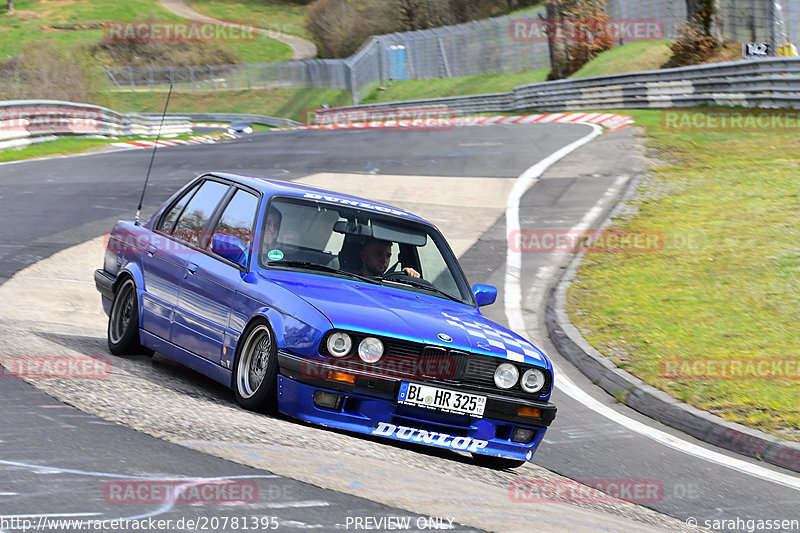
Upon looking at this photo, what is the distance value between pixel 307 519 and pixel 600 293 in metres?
8.92

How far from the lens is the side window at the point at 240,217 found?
719 centimetres

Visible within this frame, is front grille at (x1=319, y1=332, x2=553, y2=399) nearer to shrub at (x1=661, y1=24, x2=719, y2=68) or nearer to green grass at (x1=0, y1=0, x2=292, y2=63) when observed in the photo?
shrub at (x1=661, y1=24, x2=719, y2=68)

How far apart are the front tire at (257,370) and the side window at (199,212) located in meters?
1.46

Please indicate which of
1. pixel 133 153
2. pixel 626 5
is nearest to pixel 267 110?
pixel 626 5

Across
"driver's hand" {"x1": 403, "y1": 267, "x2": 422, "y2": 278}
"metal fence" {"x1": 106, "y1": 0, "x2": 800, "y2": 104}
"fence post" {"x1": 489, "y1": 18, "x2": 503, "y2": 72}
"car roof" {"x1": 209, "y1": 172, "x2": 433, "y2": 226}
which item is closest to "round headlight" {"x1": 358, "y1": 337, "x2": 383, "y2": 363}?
"driver's hand" {"x1": 403, "y1": 267, "x2": 422, "y2": 278}

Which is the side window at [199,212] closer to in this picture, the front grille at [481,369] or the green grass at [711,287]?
the front grille at [481,369]

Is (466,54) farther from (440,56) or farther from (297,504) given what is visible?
(297,504)

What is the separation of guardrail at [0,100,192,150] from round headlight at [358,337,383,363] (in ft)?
73.3

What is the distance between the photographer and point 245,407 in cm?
630

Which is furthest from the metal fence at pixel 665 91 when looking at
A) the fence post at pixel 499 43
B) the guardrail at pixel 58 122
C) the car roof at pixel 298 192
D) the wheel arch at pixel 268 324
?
the wheel arch at pixel 268 324

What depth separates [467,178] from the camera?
2095 cm

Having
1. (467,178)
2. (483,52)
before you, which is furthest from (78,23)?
(467,178)

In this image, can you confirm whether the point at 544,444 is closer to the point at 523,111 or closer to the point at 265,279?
the point at 265,279

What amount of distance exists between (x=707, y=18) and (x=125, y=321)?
33265mm
